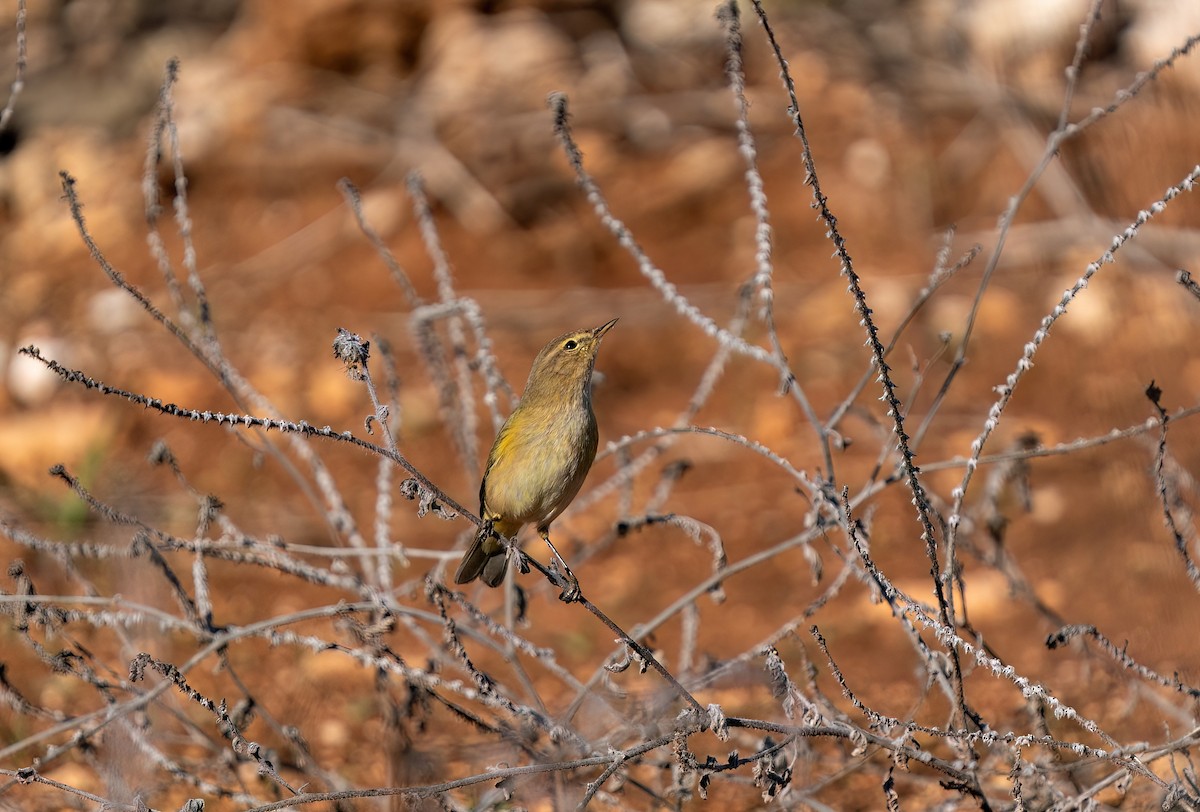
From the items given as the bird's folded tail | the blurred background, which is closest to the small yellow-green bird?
the bird's folded tail

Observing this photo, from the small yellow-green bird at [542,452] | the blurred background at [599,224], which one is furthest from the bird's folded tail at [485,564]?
the blurred background at [599,224]

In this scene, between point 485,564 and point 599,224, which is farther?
point 599,224

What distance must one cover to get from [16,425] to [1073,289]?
657 cm

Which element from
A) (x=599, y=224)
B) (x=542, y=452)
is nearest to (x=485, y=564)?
(x=542, y=452)

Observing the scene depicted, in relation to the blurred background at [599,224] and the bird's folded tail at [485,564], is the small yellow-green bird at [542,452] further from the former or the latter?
the blurred background at [599,224]

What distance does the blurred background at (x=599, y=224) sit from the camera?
746 cm

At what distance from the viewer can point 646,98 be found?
9750 mm

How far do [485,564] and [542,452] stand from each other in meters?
0.42

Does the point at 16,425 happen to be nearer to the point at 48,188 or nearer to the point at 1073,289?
the point at 48,188

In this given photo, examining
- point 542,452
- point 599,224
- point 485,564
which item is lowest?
point 485,564

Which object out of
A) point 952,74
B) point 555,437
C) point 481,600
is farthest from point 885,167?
point 555,437

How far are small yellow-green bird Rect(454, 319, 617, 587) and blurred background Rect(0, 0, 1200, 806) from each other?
2.51m

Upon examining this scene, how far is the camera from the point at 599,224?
30.7 ft

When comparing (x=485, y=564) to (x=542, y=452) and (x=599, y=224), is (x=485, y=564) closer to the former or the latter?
(x=542, y=452)
